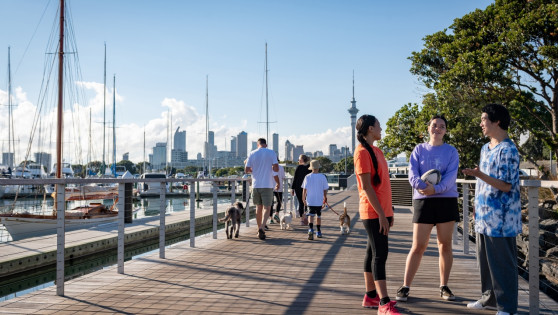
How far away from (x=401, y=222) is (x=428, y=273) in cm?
650

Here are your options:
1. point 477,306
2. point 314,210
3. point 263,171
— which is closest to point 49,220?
point 263,171

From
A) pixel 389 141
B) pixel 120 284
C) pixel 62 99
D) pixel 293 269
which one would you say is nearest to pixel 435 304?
pixel 293 269

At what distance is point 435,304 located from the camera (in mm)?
4199

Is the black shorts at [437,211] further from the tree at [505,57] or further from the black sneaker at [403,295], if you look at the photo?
the tree at [505,57]

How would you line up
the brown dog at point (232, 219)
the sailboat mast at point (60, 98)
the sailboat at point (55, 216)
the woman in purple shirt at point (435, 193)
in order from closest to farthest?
the woman in purple shirt at point (435, 193) < the brown dog at point (232, 219) < the sailboat at point (55, 216) < the sailboat mast at point (60, 98)

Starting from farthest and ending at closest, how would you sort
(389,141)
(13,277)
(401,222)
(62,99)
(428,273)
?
(389,141) < (62,99) < (401,222) < (13,277) < (428,273)

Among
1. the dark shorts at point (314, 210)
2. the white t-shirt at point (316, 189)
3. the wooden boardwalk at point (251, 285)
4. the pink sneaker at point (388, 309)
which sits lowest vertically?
the wooden boardwalk at point (251, 285)

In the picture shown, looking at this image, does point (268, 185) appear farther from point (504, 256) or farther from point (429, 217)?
point (504, 256)

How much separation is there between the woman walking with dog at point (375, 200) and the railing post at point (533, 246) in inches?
42.2

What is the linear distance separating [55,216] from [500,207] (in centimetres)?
1590

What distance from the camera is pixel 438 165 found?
4145 millimetres

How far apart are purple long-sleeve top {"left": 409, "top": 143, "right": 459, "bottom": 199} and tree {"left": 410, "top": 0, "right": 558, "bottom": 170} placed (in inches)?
525

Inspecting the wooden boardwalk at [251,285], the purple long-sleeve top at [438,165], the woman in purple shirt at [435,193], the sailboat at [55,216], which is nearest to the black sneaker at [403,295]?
the wooden boardwalk at [251,285]

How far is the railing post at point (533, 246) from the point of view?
362cm
